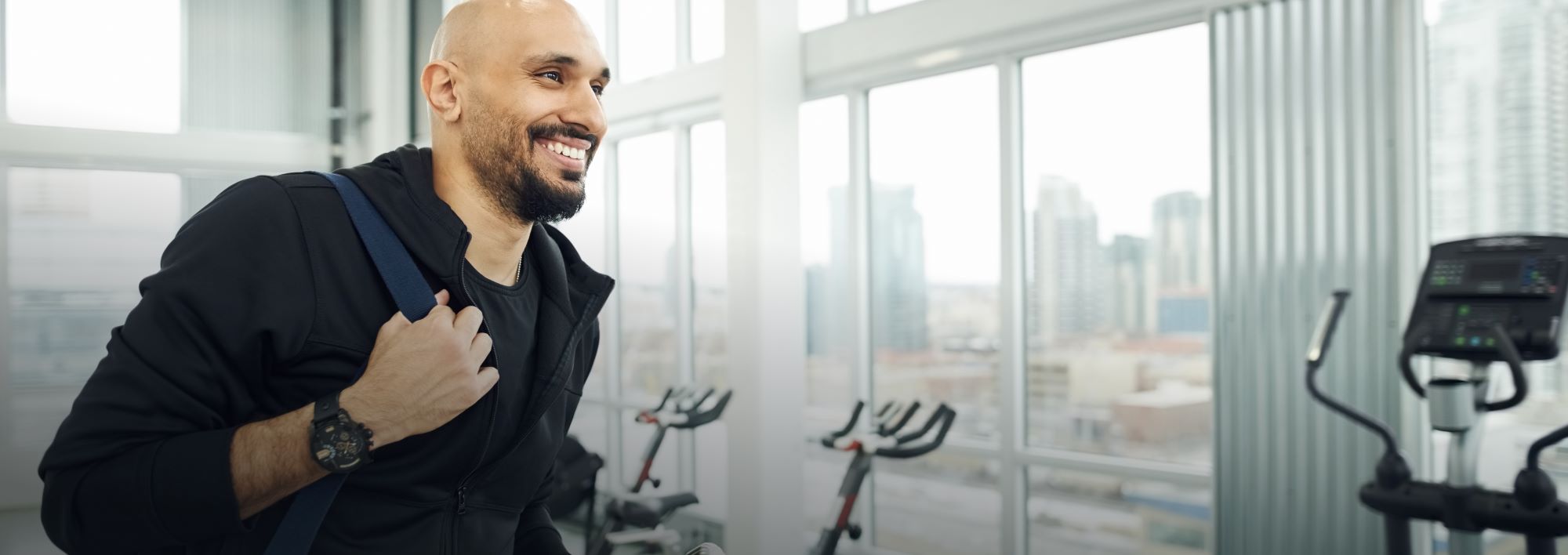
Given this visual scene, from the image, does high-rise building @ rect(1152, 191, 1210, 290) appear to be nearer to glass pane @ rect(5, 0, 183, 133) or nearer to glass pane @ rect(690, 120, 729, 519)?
glass pane @ rect(690, 120, 729, 519)

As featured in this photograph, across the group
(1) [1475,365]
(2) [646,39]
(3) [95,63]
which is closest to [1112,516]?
(1) [1475,365]

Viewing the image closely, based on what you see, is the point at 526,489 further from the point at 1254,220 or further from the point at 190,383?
the point at 1254,220

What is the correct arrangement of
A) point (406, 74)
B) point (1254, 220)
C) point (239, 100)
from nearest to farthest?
point (1254, 220) < point (239, 100) < point (406, 74)

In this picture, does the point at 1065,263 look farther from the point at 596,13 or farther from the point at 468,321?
the point at 596,13

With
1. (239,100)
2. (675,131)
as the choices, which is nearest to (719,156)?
(675,131)

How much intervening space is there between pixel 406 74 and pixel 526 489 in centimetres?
719

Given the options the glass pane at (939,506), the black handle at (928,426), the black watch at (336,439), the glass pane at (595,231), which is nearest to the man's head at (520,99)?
the black watch at (336,439)

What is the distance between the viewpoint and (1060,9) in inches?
147

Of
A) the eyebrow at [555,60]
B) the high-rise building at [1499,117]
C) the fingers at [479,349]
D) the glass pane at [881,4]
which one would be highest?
the glass pane at [881,4]

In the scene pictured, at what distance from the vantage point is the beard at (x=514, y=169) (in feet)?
3.54

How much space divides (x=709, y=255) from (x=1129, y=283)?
8.37 ft

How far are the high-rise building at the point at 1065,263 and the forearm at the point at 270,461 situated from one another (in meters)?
3.42

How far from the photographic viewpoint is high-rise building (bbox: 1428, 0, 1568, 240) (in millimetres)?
2715

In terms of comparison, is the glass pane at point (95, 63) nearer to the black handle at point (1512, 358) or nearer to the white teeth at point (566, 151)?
the white teeth at point (566, 151)
